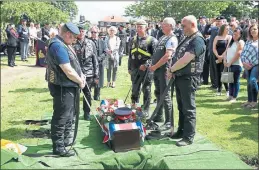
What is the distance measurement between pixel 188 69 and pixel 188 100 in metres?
0.47

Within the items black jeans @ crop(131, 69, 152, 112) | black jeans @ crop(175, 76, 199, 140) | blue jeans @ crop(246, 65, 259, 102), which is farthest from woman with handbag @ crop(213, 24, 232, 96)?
black jeans @ crop(175, 76, 199, 140)

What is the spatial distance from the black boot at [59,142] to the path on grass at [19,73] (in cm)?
697

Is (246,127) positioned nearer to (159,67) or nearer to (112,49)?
(159,67)

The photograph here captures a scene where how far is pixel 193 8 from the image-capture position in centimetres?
3481

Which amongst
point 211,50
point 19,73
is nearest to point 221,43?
point 211,50

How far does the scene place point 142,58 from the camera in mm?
6730

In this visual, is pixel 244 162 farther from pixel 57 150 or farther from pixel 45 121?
pixel 45 121

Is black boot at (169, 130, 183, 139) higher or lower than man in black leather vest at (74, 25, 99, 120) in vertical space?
lower

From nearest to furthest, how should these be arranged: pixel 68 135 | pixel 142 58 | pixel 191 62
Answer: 1. pixel 191 62
2. pixel 68 135
3. pixel 142 58

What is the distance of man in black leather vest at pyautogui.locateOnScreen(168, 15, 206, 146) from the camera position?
502 cm

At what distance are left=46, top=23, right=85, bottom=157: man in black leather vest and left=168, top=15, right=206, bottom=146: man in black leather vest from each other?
4.67 feet

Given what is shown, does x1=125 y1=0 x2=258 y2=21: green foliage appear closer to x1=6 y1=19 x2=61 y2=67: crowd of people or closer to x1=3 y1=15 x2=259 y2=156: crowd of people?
x1=6 y1=19 x2=61 y2=67: crowd of people

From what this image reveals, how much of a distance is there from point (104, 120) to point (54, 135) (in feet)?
3.41

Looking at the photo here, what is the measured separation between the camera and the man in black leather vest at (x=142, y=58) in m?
6.62
